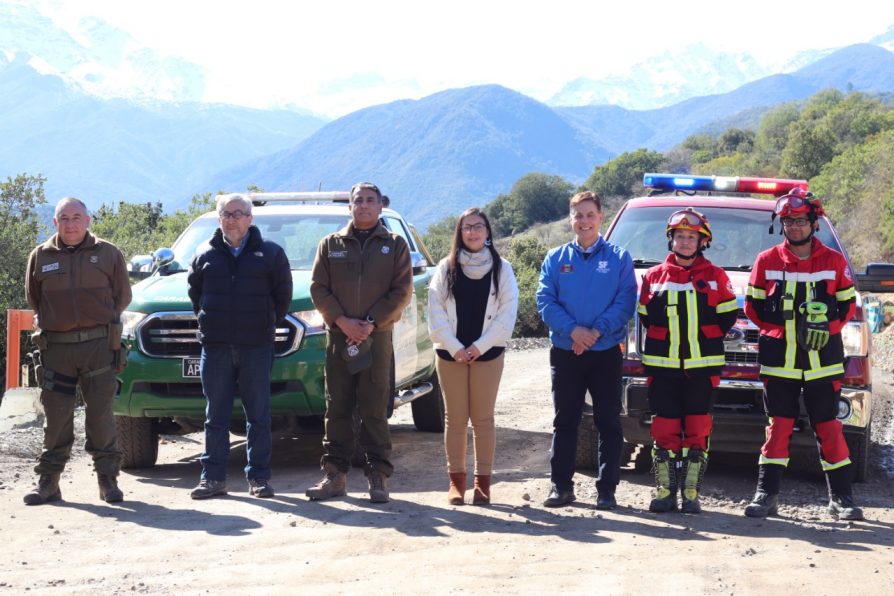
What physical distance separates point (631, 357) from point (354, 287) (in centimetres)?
181

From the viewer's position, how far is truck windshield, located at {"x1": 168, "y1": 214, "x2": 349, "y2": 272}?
9469mm

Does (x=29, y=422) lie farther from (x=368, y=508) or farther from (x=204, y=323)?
(x=368, y=508)

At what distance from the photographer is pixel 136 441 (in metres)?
9.02

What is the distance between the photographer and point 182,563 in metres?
6.04

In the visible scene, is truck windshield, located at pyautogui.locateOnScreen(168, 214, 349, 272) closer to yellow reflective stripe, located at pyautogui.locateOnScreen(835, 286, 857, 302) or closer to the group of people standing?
the group of people standing

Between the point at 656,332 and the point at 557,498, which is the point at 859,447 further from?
the point at 557,498

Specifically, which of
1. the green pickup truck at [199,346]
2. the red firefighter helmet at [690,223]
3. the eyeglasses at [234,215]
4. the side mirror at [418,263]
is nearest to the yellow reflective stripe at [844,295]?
the red firefighter helmet at [690,223]

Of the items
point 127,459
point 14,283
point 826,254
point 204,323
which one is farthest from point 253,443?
point 14,283

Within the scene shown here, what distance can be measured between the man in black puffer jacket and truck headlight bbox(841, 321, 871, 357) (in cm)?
349

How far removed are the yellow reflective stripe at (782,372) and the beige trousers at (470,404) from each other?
1.58 meters

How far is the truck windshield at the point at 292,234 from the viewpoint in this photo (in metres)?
9.47

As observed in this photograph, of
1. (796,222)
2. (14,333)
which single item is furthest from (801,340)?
(14,333)

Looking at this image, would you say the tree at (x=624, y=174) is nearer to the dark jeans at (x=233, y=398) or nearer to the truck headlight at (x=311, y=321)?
the truck headlight at (x=311, y=321)

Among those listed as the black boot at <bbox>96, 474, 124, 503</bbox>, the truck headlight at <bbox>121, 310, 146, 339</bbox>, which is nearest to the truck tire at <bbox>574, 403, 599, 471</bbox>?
the black boot at <bbox>96, 474, 124, 503</bbox>
